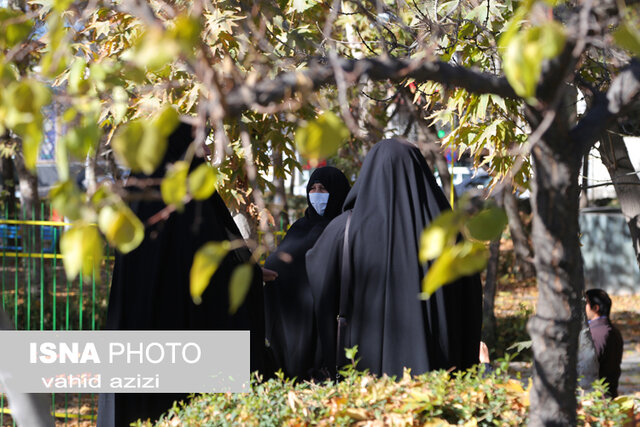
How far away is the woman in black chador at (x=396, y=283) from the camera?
156 inches

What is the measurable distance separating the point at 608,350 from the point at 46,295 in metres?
7.12

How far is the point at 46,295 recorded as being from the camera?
33.5ft

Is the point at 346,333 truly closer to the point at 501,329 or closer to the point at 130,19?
the point at 130,19

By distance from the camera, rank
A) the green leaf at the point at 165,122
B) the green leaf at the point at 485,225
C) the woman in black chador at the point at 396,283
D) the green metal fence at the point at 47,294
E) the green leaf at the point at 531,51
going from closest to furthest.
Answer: the green leaf at the point at 531,51
the green leaf at the point at 165,122
the green leaf at the point at 485,225
the woman in black chador at the point at 396,283
the green metal fence at the point at 47,294

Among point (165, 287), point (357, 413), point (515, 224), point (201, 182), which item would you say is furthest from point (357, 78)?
point (515, 224)

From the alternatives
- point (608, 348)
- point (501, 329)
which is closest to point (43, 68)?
point (608, 348)

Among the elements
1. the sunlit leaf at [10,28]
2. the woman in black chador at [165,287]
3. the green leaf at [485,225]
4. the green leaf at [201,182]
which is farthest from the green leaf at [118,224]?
the woman in black chador at [165,287]

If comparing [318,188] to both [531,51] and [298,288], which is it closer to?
[298,288]

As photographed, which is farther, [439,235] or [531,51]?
[439,235]

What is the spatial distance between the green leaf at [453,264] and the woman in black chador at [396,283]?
7.66ft

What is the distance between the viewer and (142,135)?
145 centimetres

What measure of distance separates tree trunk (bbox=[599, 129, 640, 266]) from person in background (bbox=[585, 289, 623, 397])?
58 cm

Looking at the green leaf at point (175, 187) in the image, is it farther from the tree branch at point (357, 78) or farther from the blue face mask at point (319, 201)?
the blue face mask at point (319, 201)

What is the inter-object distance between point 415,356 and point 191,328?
1.17 meters
